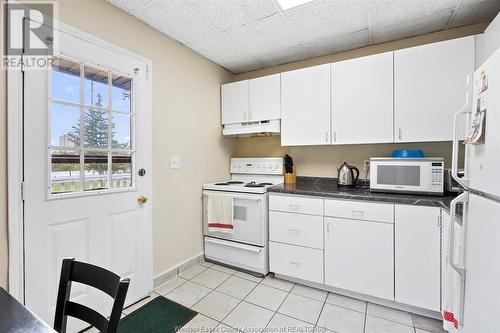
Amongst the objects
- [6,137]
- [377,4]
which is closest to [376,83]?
[377,4]

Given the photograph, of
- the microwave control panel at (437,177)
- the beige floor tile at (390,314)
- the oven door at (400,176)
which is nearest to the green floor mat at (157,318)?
the beige floor tile at (390,314)

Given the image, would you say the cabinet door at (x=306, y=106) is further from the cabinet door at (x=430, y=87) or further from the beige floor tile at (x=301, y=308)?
the beige floor tile at (x=301, y=308)

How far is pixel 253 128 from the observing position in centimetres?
280

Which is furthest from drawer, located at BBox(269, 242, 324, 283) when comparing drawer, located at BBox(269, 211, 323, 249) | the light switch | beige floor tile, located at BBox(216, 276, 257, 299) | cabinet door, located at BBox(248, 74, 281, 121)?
cabinet door, located at BBox(248, 74, 281, 121)

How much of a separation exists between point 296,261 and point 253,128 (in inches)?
59.6

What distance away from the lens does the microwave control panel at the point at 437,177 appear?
189 cm

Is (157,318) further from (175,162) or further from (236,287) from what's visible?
(175,162)

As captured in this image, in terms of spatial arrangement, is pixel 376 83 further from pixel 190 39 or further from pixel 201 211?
pixel 201 211

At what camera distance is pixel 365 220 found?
1.97 meters

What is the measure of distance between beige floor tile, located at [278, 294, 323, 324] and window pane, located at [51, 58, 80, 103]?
2220 millimetres

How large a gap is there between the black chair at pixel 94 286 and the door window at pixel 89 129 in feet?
2.86

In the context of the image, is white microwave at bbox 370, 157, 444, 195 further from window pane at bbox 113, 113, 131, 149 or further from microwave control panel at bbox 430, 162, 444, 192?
window pane at bbox 113, 113, 131, 149

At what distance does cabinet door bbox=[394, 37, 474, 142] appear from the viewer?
1.90 m

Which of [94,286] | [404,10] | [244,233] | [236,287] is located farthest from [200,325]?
[404,10]
